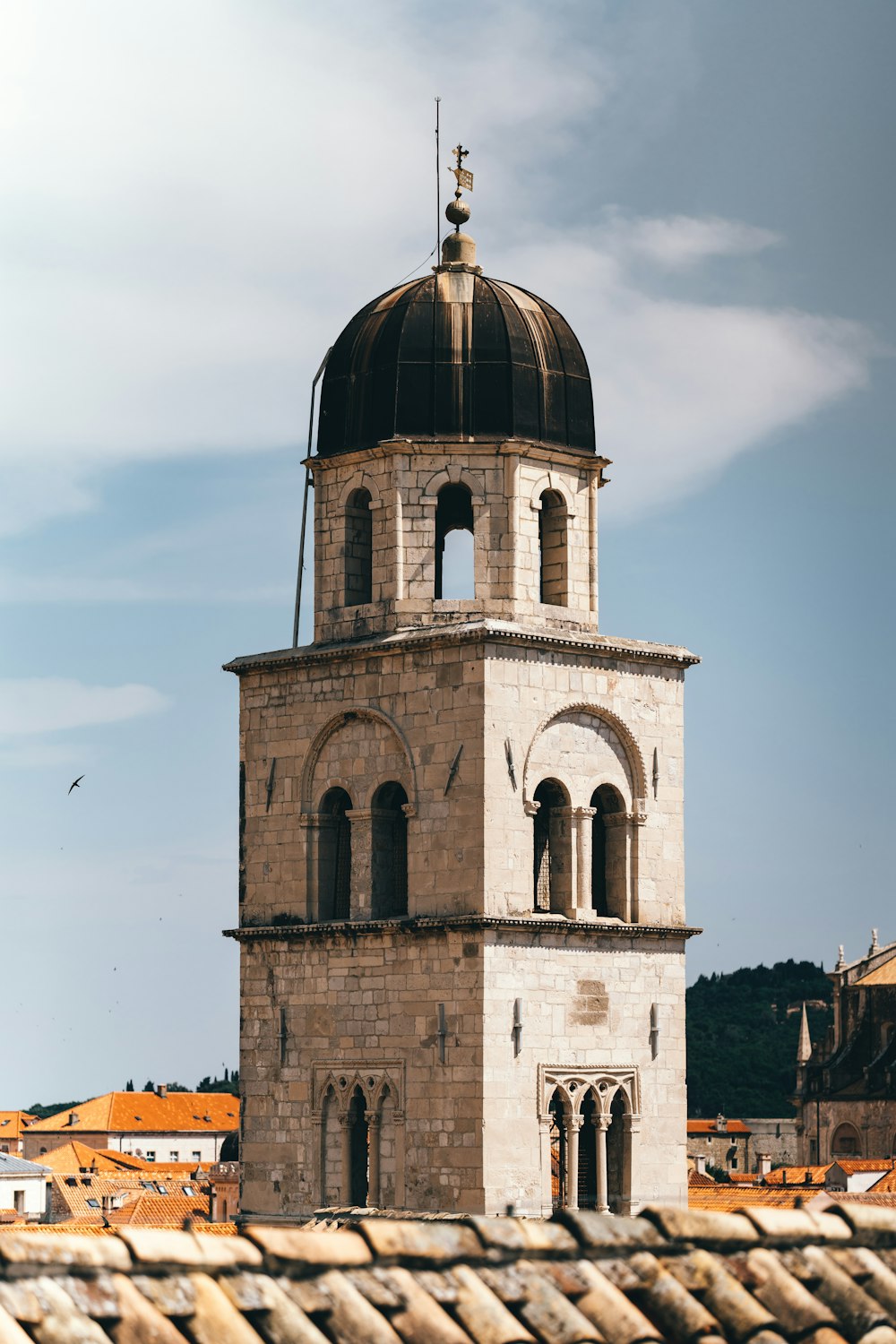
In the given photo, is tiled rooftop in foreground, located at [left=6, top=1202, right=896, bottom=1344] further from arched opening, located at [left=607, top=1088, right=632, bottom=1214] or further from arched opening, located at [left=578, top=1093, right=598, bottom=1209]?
arched opening, located at [left=607, top=1088, right=632, bottom=1214]

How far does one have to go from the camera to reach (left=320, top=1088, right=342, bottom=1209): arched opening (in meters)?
29.9

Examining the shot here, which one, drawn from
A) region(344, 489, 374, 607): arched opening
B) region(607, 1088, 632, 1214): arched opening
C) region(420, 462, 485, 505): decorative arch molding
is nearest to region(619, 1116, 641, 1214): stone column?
region(607, 1088, 632, 1214): arched opening

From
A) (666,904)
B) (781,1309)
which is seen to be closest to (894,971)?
(666,904)

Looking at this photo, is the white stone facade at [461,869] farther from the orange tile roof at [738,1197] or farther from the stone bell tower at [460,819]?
the orange tile roof at [738,1197]

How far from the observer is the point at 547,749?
29641mm

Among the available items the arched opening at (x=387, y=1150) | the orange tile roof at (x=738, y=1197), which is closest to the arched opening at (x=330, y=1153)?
the arched opening at (x=387, y=1150)

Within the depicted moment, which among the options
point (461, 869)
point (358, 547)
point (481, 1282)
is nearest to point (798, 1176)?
point (358, 547)

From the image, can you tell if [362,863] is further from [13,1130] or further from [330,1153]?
[13,1130]

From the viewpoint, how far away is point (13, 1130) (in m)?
175

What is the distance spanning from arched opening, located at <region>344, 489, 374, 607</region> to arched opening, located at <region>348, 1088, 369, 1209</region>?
5.79m

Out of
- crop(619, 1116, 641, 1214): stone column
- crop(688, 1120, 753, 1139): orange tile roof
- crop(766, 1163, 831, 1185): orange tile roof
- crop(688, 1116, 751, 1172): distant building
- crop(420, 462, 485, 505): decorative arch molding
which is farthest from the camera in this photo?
crop(688, 1120, 753, 1139): orange tile roof

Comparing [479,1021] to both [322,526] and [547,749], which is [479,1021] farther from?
[322,526]

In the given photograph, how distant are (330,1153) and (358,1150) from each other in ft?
1.06

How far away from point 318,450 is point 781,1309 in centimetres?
1988
